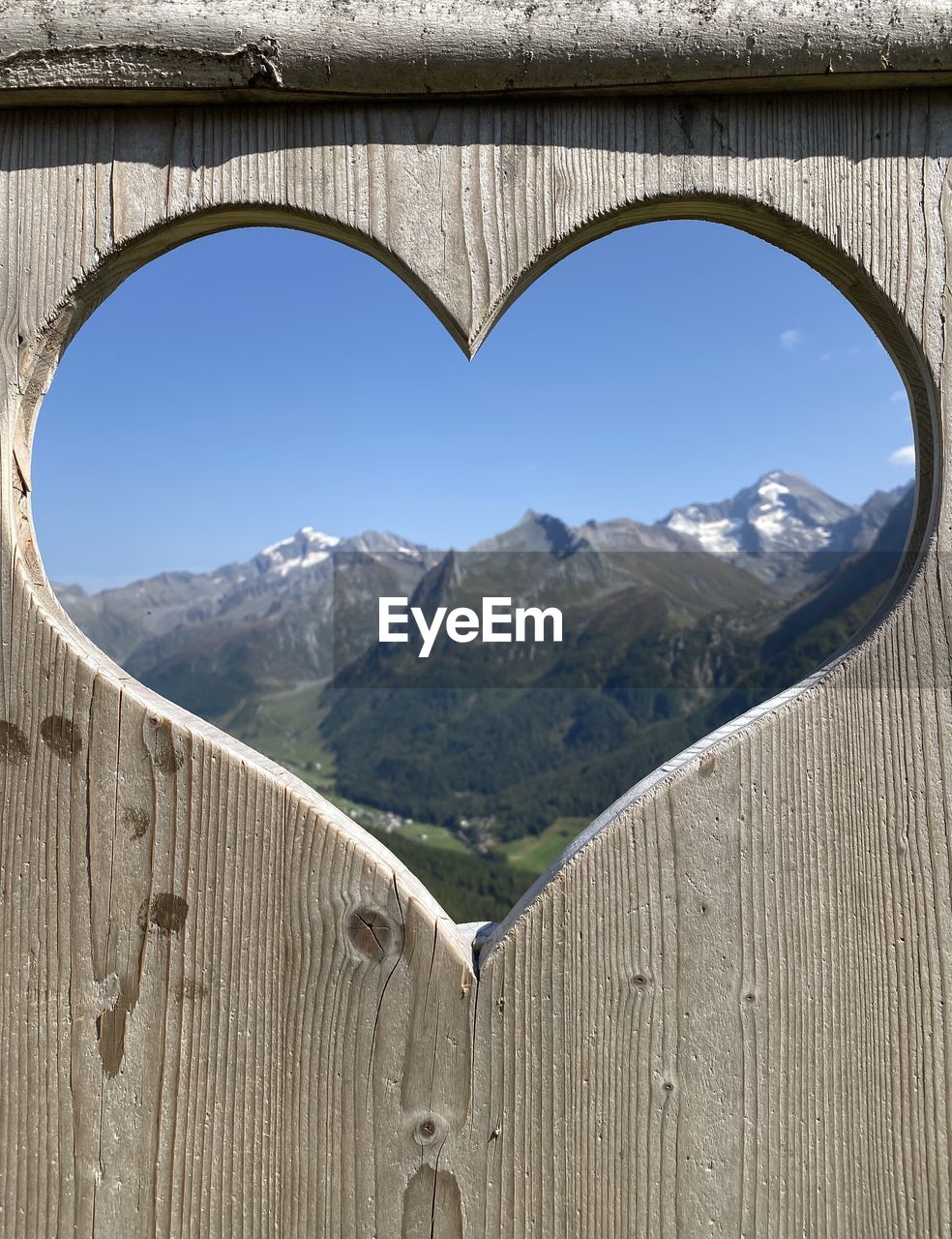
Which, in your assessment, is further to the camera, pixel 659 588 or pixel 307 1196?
pixel 659 588

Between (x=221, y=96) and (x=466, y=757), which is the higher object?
(x=221, y=96)

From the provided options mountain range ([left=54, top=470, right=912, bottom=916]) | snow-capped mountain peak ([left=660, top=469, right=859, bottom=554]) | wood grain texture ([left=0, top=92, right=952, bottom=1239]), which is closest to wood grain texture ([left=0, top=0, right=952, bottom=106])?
wood grain texture ([left=0, top=92, right=952, bottom=1239])

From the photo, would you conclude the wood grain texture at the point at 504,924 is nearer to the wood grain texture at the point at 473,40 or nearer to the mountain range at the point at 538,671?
the wood grain texture at the point at 473,40

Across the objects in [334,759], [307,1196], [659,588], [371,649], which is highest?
[659,588]

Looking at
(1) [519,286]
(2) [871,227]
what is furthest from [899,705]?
(1) [519,286]

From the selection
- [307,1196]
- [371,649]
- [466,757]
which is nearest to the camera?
[307,1196]

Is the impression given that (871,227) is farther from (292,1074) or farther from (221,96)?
(292,1074)

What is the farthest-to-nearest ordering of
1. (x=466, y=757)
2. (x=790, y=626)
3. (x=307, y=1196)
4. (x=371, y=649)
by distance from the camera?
(x=371, y=649) < (x=466, y=757) < (x=790, y=626) < (x=307, y=1196)

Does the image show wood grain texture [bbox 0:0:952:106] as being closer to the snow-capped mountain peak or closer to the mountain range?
the mountain range
